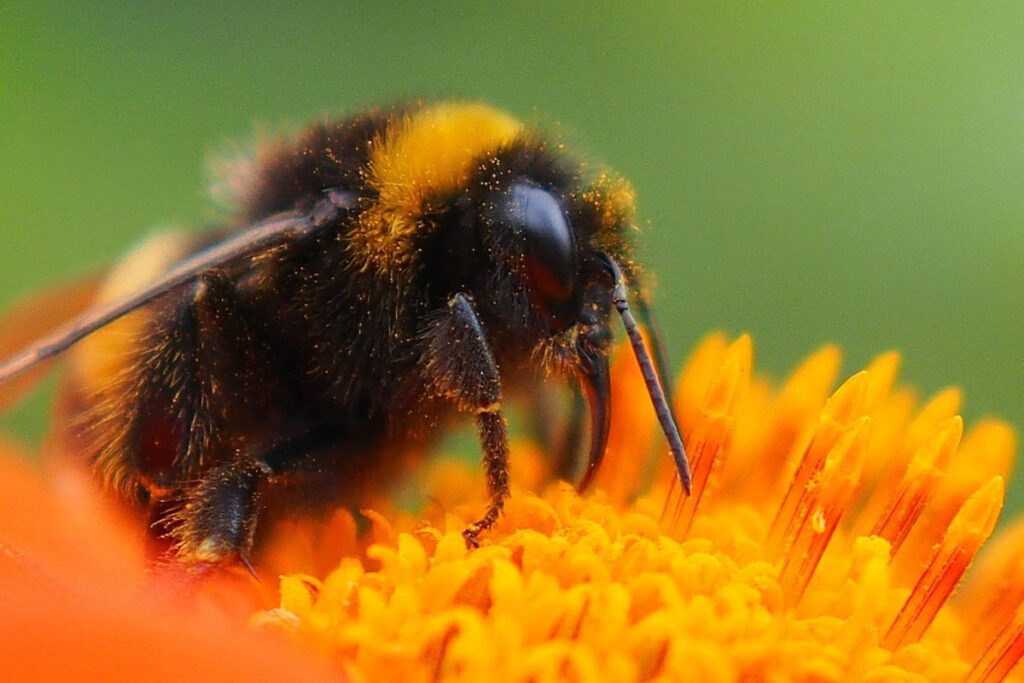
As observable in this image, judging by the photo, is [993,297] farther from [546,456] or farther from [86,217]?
[86,217]

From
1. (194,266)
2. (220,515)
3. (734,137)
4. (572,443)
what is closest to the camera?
(194,266)

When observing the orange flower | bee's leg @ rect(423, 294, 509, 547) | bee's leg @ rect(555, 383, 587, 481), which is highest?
bee's leg @ rect(423, 294, 509, 547)

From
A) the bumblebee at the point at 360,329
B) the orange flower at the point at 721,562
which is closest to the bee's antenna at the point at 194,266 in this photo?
the bumblebee at the point at 360,329

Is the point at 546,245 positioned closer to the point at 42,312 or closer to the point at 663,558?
the point at 663,558

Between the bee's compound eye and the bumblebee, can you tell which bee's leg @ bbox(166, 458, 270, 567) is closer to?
the bumblebee

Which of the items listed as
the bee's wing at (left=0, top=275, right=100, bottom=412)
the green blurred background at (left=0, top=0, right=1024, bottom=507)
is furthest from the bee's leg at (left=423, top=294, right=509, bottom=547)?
the green blurred background at (left=0, top=0, right=1024, bottom=507)

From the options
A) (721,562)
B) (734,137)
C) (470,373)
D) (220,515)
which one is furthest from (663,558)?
(734,137)

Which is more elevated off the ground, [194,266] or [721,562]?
[194,266]
